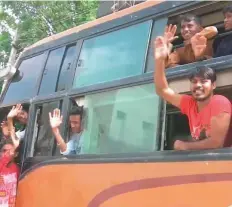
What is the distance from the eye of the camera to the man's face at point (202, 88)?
2.70 m

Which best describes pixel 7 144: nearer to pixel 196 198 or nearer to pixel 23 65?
pixel 23 65

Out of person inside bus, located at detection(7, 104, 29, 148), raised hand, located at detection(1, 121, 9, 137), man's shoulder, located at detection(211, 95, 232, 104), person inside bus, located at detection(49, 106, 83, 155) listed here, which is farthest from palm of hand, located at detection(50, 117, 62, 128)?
man's shoulder, located at detection(211, 95, 232, 104)

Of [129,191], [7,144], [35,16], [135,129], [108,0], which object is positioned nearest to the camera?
[129,191]

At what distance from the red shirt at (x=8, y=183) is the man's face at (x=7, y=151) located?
0.05m

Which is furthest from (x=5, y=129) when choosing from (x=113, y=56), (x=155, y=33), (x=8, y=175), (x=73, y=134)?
(x=155, y=33)

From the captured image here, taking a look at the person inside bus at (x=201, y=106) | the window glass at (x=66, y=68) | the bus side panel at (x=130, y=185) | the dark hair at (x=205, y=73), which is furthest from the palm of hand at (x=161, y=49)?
the window glass at (x=66, y=68)

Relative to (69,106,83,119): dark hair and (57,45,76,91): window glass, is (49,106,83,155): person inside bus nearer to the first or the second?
(69,106,83,119): dark hair

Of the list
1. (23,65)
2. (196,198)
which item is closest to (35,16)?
(23,65)

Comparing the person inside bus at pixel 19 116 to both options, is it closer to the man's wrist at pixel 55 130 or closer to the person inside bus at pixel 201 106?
the man's wrist at pixel 55 130

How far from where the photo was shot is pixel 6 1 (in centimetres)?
1335

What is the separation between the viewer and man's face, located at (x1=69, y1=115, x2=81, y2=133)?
3725mm

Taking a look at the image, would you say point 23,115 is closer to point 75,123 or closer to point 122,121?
point 75,123

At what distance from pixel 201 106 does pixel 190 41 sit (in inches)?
22.6

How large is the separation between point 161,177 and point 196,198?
0.30 meters
